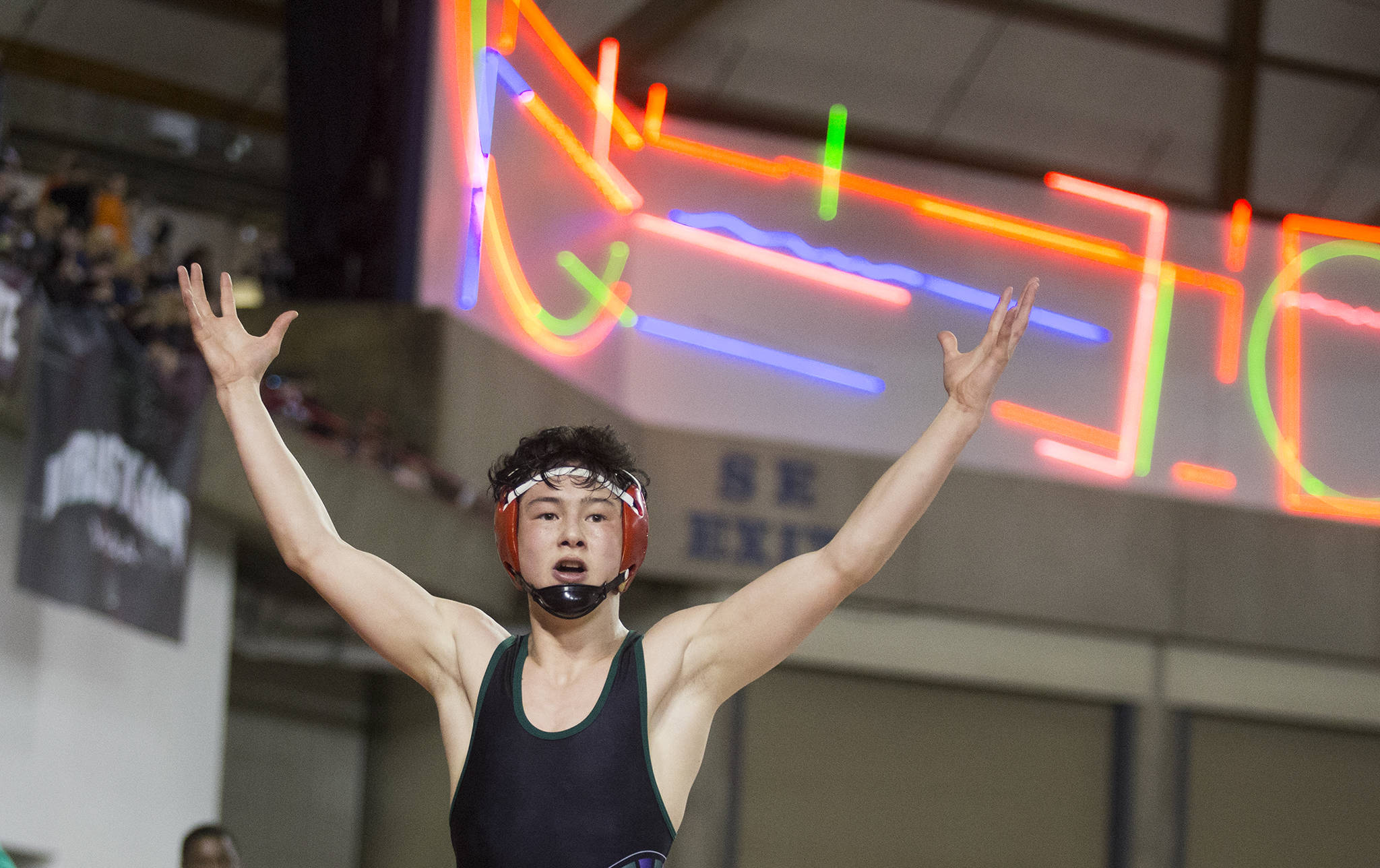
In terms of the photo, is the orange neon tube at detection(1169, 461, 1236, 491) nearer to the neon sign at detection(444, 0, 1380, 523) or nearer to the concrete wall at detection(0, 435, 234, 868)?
the neon sign at detection(444, 0, 1380, 523)

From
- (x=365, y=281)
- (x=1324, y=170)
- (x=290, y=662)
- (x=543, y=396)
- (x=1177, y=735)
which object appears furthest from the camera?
(x=1324, y=170)

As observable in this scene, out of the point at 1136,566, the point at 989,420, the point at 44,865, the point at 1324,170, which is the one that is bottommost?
the point at 44,865

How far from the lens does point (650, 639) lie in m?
3.11

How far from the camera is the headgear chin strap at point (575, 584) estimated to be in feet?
9.78

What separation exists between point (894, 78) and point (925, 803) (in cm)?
647

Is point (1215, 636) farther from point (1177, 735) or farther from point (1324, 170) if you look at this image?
A: point (1324, 170)

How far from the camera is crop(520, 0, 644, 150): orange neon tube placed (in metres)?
13.2

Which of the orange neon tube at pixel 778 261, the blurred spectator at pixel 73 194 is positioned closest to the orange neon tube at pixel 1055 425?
the orange neon tube at pixel 778 261

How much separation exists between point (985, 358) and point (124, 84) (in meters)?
13.2

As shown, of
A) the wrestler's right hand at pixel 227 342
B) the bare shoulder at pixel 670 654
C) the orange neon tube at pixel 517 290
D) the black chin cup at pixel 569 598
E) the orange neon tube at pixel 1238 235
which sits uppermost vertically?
the orange neon tube at pixel 1238 235

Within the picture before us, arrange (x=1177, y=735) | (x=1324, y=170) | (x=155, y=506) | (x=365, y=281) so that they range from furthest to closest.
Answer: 1. (x=1324, y=170)
2. (x=1177, y=735)
3. (x=365, y=281)
4. (x=155, y=506)

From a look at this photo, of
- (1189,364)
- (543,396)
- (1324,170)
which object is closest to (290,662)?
(543,396)

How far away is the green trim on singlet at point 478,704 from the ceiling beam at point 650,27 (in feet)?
38.6

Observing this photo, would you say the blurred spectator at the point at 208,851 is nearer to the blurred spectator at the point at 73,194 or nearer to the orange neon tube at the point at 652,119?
the blurred spectator at the point at 73,194
